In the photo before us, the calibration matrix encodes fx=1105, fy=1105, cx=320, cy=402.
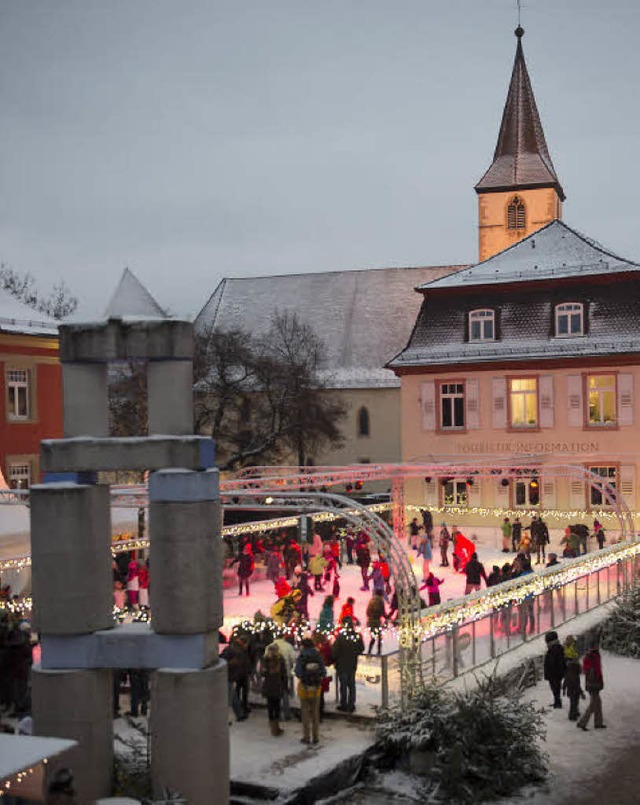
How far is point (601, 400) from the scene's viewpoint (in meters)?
37.0

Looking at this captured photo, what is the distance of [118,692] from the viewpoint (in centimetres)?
1683

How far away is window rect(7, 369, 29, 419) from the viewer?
32.2 metres

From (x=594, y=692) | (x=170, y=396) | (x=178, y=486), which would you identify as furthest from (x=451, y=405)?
(x=178, y=486)

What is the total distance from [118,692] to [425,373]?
24.6 metres

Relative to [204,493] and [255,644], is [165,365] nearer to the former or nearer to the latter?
[204,493]

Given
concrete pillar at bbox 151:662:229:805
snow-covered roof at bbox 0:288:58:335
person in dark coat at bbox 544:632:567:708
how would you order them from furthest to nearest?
snow-covered roof at bbox 0:288:58:335 < person in dark coat at bbox 544:632:567:708 < concrete pillar at bbox 151:662:229:805

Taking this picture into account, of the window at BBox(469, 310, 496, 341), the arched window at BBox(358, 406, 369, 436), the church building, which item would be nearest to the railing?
the church building

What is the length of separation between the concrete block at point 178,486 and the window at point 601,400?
27.3 meters

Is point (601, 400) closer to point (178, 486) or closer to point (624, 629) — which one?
point (624, 629)

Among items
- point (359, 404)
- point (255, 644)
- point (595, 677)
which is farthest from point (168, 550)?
point (359, 404)

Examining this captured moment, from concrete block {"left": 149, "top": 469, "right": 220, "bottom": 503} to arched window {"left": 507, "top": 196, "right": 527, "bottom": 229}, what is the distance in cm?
4774

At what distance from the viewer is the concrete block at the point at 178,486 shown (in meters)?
11.3

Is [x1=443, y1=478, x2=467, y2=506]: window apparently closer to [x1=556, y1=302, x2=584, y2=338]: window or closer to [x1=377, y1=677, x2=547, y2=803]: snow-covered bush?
[x1=556, y1=302, x2=584, y2=338]: window

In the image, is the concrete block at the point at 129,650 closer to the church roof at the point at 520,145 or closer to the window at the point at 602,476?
the window at the point at 602,476
